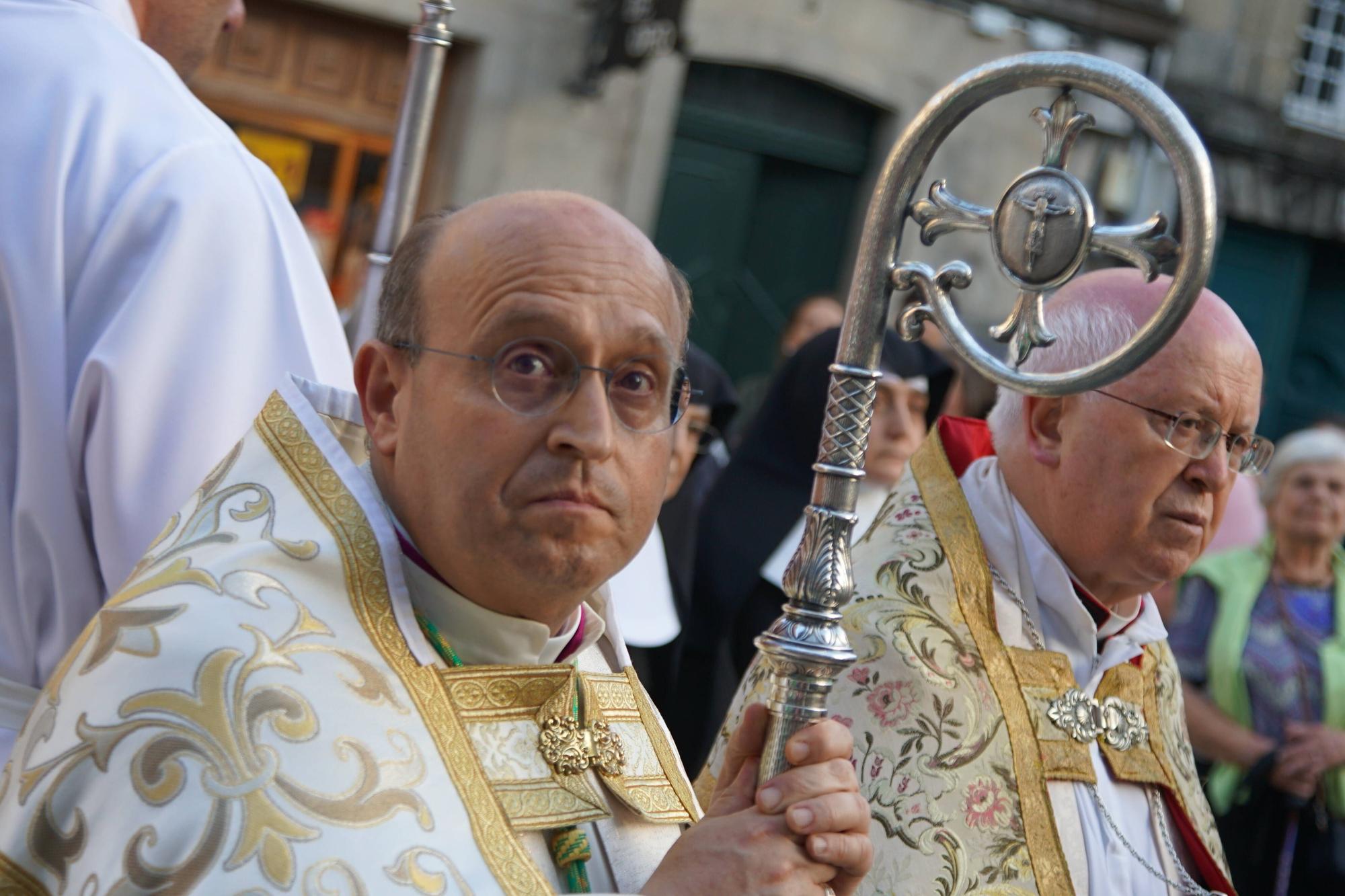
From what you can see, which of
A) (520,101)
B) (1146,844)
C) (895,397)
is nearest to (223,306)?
(1146,844)

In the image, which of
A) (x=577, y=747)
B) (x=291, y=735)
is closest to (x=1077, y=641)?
(x=577, y=747)

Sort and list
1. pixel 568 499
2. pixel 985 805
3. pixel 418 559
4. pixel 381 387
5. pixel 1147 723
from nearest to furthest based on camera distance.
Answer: pixel 568 499
pixel 418 559
pixel 381 387
pixel 985 805
pixel 1147 723

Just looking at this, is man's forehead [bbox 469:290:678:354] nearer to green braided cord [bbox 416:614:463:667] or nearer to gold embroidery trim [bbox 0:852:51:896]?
green braided cord [bbox 416:614:463:667]

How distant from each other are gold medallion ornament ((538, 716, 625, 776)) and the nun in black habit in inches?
98.8

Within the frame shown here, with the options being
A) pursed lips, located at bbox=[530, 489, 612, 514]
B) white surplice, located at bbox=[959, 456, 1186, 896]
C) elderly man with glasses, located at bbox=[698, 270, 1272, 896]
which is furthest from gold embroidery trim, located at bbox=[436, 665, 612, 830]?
white surplice, located at bbox=[959, 456, 1186, 896]

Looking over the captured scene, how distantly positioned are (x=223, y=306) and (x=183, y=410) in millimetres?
172

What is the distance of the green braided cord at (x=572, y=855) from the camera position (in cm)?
222

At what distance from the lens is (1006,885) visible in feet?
9.85

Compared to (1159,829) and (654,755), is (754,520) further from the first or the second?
(654,755)

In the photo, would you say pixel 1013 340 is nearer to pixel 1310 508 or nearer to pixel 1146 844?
pixel 1146 844

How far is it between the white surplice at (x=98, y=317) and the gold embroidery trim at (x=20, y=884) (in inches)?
25.2

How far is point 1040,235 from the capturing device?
6.54 ft

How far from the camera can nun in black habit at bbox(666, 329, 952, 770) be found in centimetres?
507

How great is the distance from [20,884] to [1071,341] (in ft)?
7.17
